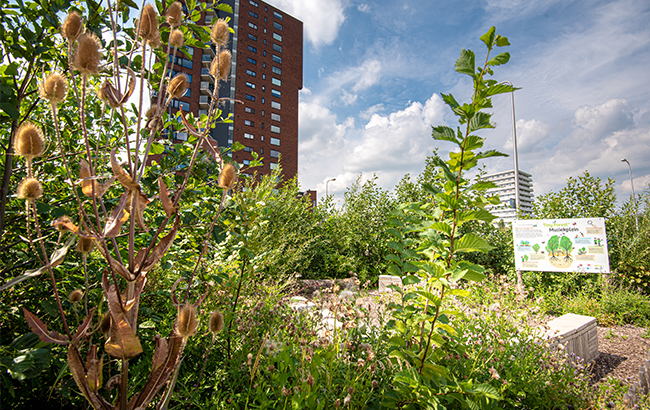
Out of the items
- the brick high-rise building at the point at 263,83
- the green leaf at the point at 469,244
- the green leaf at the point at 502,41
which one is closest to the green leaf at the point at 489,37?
the green leaf at the point at 502,41

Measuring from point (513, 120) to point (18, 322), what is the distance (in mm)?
12568

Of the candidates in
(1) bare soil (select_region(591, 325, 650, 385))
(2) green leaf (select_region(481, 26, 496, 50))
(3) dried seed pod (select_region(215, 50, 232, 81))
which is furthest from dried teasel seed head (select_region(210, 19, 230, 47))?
(1) bare soil (select_region(591, 325, 650, 385))

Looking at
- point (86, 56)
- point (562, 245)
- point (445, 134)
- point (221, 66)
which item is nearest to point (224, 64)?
point (221, 66)

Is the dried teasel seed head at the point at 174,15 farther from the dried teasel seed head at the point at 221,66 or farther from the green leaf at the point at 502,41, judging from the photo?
the green leaf at the point at 502,41

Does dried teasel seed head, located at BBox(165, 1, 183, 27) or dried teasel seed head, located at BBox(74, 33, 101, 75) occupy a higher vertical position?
dried teasel seed head, located at BBox(165, 1, 183, 27)

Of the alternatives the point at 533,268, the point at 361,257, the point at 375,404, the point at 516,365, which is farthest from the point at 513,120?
the point at 375,404

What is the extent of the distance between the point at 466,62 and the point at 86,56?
1618 millimetres

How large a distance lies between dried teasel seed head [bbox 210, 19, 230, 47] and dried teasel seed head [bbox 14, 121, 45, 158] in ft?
1.72

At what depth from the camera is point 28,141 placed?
718 millimetres

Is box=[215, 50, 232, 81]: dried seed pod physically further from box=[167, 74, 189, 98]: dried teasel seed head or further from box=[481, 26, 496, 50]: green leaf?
box=[481, 26, 496, 50]: green leaf

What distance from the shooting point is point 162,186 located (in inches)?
28.6

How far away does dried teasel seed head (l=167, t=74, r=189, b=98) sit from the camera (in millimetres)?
871

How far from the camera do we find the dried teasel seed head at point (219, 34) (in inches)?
35.1

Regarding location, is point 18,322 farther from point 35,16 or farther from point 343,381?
point 343,381
